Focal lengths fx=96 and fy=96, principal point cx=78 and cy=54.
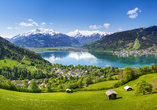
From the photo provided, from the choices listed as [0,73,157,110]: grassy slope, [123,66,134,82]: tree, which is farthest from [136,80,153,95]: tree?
[123,66,134,82]: tree

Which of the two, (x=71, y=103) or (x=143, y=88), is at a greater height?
(x=143, y=88)

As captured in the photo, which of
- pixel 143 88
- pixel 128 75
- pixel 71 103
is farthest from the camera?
pixel 128 75

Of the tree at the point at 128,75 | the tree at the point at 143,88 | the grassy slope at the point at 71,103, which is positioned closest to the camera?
the grassy slope at the point at 71,103

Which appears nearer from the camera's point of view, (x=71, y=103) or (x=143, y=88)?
(x=71, y=103)

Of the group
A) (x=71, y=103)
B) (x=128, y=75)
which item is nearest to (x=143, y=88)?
(x=71, y=103)

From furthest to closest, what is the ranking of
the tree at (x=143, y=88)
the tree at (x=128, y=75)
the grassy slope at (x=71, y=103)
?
the tree at (x=128, y=75) → the tree at (x=143, y=88) → the grassy slope at (x=71, y=103)

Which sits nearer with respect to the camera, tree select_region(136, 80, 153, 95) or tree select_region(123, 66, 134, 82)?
tree select_region(136, 80, 153, 95)

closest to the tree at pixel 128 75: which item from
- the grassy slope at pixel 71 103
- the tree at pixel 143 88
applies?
the tree at pixel 143 88

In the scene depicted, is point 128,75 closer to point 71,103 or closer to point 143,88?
point 143,88

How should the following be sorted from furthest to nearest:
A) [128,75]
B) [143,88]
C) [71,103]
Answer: [128,75] < [143,88] < [71,103]

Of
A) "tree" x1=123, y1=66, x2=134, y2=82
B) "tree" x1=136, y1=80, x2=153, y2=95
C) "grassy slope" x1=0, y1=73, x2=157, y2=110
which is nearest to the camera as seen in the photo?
"grassy slope" x1=0, y1=73, x2=157, y2=110

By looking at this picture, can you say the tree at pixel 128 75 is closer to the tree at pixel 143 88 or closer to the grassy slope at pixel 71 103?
the tree at pixel 143 88

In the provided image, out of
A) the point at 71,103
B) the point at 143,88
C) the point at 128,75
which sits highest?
the point at 143,88

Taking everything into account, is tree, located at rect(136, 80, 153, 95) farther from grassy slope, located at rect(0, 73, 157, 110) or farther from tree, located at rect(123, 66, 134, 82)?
tree, located at rect(123, 66, 134, 82)
